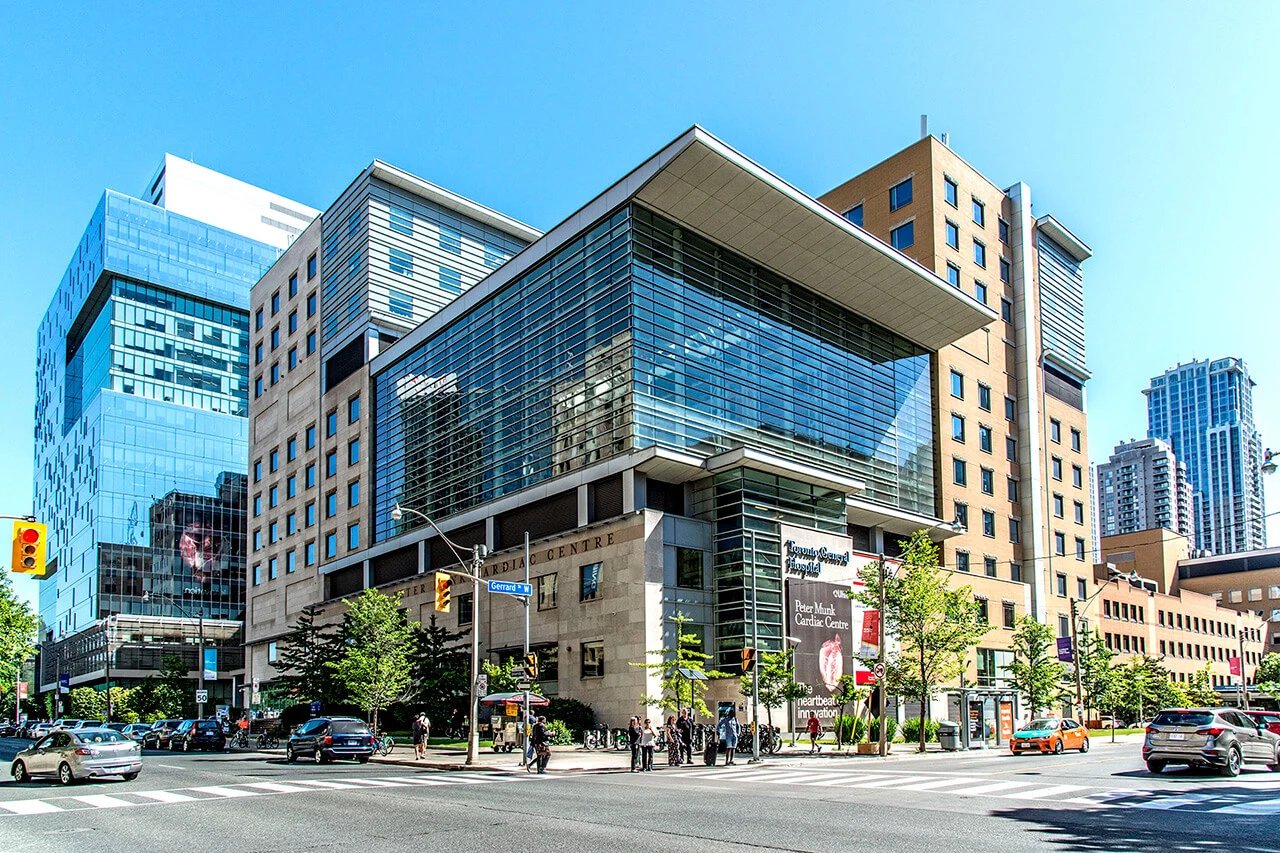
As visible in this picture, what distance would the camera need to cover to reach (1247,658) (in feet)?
444

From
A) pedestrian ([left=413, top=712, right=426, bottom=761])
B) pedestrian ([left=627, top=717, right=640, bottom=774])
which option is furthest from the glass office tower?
pedestrian ([left=627, top=717, right=640, bottom=774])

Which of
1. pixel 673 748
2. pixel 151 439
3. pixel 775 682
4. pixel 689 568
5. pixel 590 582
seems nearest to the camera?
pixel 673 748

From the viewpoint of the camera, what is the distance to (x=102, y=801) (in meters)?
24.7

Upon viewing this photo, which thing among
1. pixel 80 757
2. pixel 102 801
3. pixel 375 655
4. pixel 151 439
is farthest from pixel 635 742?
pixel 151 439

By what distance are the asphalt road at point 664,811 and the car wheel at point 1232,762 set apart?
12.1 inches

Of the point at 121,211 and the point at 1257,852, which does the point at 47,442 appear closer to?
the point at 121,211

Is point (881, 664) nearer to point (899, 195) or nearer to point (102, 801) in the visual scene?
point (102, 801)

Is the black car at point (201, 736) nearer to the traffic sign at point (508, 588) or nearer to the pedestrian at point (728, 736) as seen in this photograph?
the traffic sign at point (508, 588)

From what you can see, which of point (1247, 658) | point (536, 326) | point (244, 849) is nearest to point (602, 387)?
point (536, 326)

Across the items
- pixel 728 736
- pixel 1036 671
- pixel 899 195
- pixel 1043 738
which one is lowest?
pixel 1043 738

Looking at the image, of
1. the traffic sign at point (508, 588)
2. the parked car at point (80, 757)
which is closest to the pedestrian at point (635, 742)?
the traffic sign at point (508, 588)

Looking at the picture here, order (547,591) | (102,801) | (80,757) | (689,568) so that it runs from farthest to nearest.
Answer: (547,591) < (689,568) < (80,757) < (102,801)

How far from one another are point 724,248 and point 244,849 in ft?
148

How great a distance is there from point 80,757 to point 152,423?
124 m
